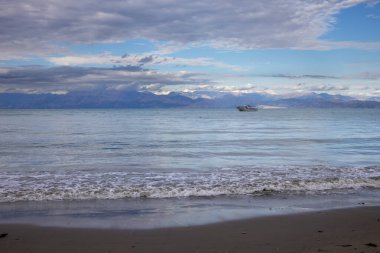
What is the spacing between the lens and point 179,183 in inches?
653

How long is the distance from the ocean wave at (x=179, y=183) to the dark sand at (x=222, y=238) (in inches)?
170

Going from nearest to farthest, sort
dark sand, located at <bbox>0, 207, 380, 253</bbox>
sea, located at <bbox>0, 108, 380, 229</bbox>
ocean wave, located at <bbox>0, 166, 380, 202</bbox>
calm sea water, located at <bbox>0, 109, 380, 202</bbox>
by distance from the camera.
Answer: dark sand, located at <bbox>0, 207, 380, 253</bbox>, sea, located at <bbox>0, 108, 380, 229</bbox>, ocean wave, located at <bbox>0, 166, 380, 202</bbox>, calm sea water, located at <bbox>0, 109, 380, 202</bbox>

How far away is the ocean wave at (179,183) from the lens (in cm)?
1468

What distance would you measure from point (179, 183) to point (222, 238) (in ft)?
24.3

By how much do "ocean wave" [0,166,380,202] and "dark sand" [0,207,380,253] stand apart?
4321 mm

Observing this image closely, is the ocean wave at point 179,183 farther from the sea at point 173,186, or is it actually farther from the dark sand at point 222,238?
the dark sand at point 222,238

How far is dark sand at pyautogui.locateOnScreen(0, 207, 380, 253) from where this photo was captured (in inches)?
336

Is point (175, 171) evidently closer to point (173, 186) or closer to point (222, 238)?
point (173, 186)

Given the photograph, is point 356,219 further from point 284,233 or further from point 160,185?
point 160,185

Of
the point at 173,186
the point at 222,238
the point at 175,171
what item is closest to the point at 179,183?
the point at 173,186

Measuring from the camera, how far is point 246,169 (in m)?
20.5

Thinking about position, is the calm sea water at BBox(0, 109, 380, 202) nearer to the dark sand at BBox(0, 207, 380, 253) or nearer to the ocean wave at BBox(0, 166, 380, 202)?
the ocean wave at BBox(0, 166, 380, 202)

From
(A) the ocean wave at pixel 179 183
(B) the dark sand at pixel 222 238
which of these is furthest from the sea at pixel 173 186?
(B) the dark sand at pixel 222 238

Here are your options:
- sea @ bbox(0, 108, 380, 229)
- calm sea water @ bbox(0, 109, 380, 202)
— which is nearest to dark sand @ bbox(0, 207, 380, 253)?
sea @ bbox(0, 108, 380, 229)
